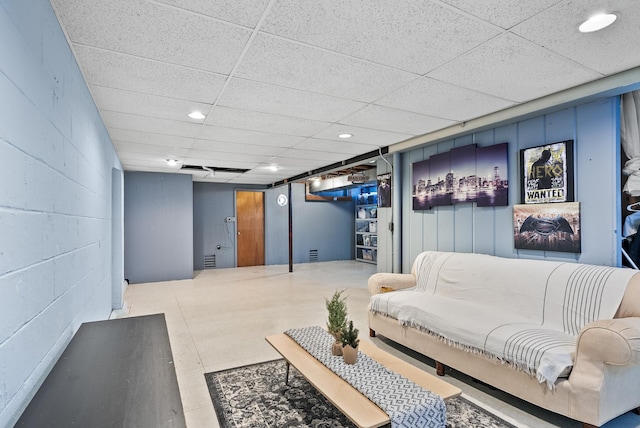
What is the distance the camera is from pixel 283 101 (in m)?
3.02

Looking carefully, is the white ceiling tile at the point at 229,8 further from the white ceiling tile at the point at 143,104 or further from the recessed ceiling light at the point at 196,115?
the recessed ceiling light at the point at 196,115

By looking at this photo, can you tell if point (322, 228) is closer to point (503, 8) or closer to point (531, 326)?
point (531, 326)

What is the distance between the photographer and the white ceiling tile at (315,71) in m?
2.13

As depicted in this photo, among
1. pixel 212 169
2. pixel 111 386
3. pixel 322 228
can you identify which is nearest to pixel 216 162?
pixel 212 169

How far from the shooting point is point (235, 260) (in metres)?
9.60

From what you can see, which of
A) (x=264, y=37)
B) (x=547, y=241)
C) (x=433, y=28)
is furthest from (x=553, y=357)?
(x=264, y=37)

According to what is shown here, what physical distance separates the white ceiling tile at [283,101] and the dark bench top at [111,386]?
76.4 inches

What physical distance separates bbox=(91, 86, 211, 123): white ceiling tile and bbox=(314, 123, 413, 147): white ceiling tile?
148 centimetres

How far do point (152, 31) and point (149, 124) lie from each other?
6.61 ft

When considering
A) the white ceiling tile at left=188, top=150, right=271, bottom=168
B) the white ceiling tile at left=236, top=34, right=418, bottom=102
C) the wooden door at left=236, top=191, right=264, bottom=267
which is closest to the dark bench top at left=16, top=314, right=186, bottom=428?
the white ceiling tile at left=236, top=34, right=418, bottom=102

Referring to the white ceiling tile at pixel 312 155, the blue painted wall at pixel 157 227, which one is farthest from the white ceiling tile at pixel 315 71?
the blue painted wall at pixel 157 227

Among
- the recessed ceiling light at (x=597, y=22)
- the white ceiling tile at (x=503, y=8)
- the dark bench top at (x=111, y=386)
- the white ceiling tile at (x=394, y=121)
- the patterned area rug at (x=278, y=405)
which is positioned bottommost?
the patterned area rug at (x=278, y=405)

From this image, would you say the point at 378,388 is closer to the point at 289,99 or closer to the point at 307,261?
the point at 289,99

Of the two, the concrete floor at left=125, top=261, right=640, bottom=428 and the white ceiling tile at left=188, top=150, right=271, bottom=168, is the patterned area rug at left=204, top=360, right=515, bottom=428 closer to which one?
the concrete floor at left=125, top=261, right=640, bottom=428
